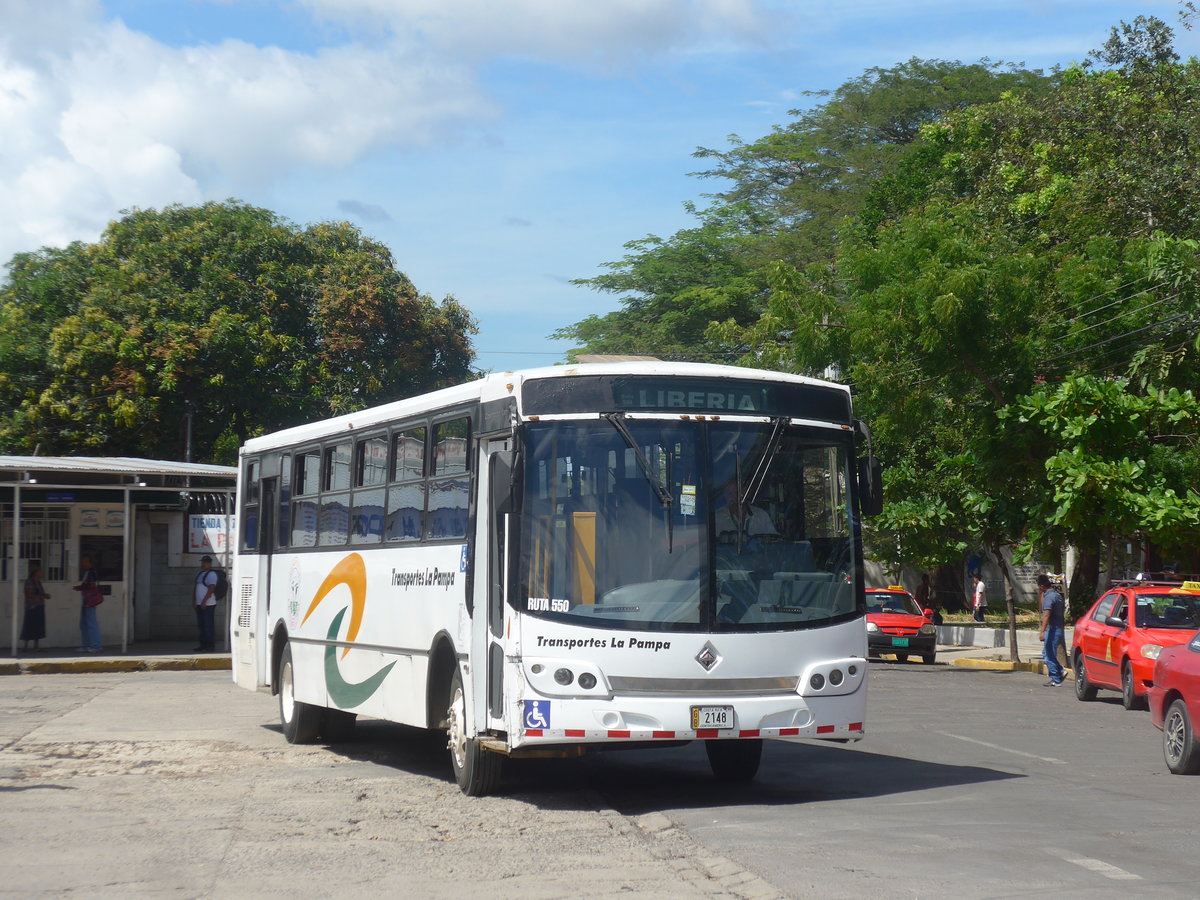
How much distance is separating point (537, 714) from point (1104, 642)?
12.9 metres

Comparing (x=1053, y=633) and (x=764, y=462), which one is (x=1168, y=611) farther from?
(x=764, y=462)

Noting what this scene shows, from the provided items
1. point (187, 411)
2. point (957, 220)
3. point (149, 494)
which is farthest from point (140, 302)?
point (957, 220)

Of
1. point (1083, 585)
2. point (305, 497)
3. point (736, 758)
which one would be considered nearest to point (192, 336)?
point (1083, 585)

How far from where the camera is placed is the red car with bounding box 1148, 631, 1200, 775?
481 inches

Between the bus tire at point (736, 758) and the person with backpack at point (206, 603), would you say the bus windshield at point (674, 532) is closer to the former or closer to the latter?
the bus tire at point (736, 758)

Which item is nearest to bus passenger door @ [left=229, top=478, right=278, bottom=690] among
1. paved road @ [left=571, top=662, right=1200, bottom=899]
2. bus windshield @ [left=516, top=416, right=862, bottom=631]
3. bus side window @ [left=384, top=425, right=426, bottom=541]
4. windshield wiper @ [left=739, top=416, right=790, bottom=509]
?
bus side window @ [left=384, top=425, right=426, bottom=541]

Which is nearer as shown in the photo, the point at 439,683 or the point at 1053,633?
the point at 439,683

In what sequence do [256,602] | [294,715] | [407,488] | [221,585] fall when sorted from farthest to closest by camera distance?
[221,585] → [256,602] → [294,715] → [407,488]

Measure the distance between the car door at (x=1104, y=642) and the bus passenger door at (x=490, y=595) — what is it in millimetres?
12142

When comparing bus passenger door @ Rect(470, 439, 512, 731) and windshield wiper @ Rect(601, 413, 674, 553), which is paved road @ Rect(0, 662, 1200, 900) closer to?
bus passenger door @ Rect(470, 439, 512, 731)

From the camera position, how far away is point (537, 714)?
10523mm

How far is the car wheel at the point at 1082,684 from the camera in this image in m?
21.9

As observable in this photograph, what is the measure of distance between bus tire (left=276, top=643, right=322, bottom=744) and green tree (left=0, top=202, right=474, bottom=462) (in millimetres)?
25282

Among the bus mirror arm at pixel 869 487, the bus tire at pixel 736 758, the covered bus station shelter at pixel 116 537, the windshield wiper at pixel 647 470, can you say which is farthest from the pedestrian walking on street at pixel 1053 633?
the windshield wiper at pixel 647 470
